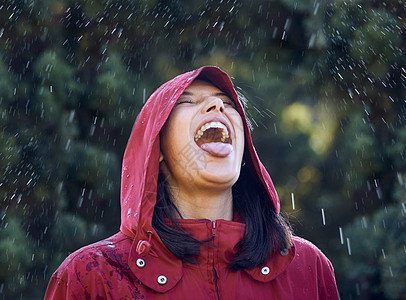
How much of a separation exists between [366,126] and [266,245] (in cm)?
275

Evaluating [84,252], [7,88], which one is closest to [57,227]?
[7,88]

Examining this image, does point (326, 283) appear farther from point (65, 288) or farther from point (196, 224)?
point (65, 288)

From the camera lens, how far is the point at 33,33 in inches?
170

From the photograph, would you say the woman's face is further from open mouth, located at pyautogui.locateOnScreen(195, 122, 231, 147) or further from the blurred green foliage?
the blurred green foliage

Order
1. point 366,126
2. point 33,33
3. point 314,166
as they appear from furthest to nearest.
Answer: point 314,166 < point 366,126 < point 33,33

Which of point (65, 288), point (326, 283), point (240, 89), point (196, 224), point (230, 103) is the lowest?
point (240, 89)

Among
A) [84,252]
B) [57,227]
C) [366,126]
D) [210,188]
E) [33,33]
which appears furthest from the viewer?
[366,126]

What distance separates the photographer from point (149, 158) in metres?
2.22

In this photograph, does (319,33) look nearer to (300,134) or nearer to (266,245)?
(300,134)

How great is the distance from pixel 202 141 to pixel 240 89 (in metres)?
2.35

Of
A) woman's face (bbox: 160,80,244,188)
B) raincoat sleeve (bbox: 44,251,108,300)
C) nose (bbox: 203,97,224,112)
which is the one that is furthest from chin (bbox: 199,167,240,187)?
raincoat sleeve (bbox: 44,251,108,300)

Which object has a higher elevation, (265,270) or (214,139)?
(214,139)

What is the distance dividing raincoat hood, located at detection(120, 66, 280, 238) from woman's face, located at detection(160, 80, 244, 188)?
0.18 ft

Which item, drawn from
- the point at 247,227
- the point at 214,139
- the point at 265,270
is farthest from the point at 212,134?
the point at 265,270
